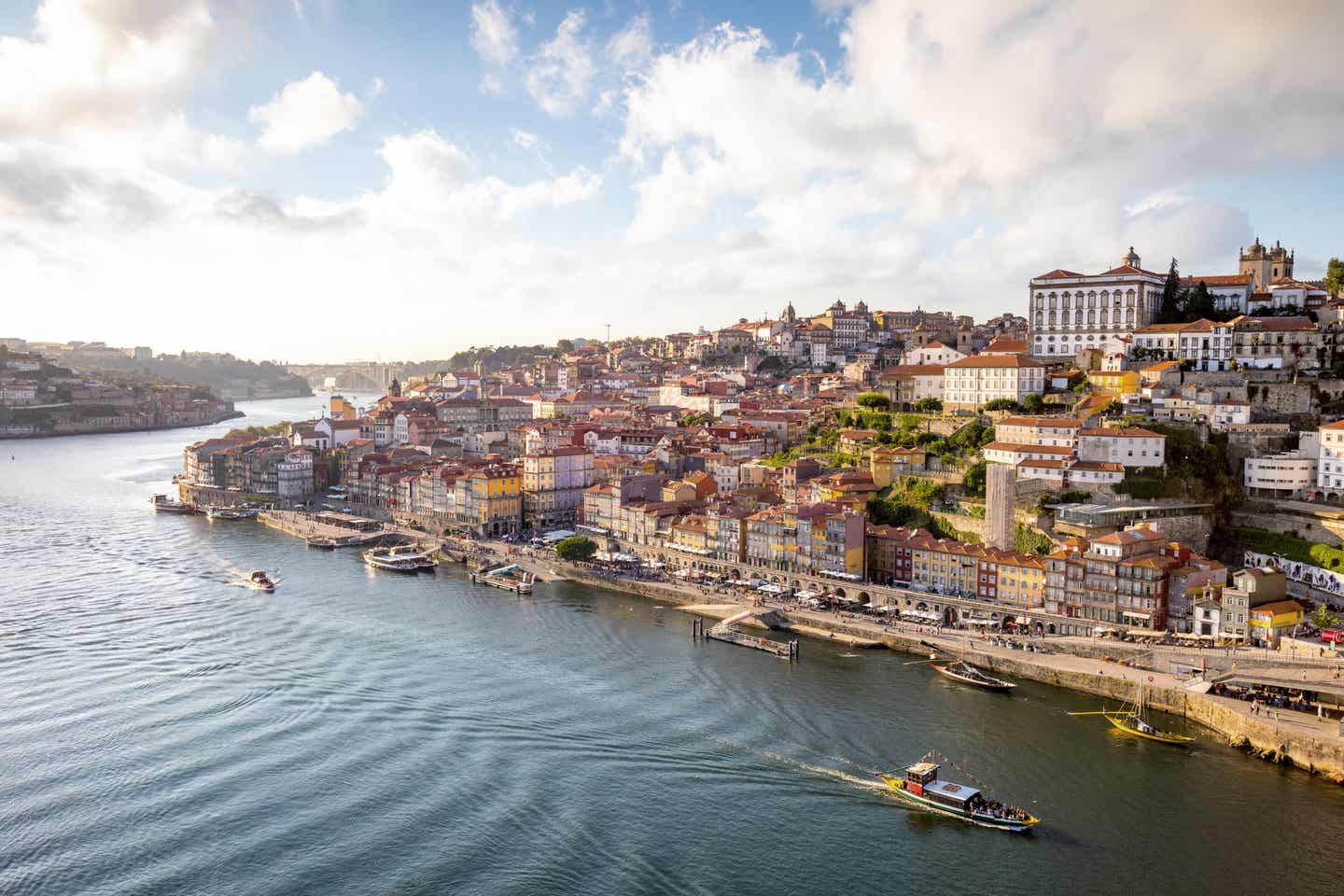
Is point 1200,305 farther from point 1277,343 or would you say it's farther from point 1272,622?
point 1272,622

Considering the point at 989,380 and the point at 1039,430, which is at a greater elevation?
the point at 989,380

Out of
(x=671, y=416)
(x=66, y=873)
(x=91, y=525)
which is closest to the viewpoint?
(x=66, y=873)

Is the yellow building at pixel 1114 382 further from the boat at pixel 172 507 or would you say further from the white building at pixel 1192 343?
the boat at pixel 172 507

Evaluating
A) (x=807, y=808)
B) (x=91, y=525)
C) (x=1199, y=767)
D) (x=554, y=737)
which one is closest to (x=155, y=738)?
(x=554, y=737)

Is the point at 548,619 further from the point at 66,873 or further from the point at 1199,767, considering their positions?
the point at 1199,767

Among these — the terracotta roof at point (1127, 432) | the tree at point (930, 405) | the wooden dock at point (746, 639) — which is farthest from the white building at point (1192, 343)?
the wooden dock at point (746, 639)

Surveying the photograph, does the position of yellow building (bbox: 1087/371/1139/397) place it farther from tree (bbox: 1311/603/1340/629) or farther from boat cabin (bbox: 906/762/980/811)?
boat cabin (bbox: 906/762/980/811)

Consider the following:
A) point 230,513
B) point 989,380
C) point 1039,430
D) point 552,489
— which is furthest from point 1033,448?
point 230,513

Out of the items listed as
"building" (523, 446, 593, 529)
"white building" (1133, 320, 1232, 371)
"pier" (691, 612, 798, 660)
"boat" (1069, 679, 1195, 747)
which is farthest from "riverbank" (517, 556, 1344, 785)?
"white building" (1133, 320, 1232, 371)
